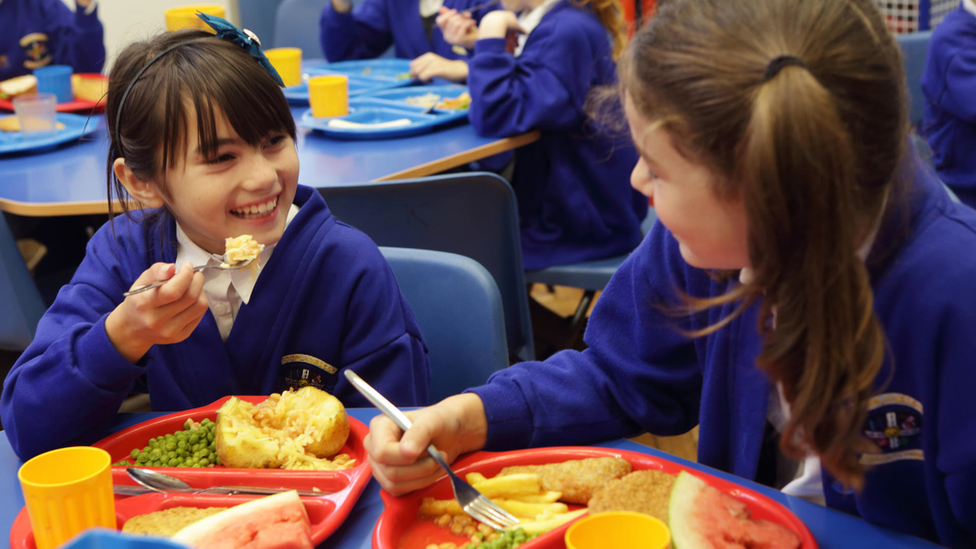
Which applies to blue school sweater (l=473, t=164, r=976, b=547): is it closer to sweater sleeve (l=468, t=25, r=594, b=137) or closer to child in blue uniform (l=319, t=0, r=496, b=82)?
sweater sleeve (l=468, t=25, r=594, b=137)

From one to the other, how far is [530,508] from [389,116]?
1.68m

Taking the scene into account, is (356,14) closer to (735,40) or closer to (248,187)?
(248,187)

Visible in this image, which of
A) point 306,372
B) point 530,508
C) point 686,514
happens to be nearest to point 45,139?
point 306,372

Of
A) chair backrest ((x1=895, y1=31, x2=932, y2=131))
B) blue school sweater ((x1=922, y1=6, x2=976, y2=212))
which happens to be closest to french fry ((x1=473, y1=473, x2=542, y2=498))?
blue school sweater ((x1=922, y1=6, x2=976, y2=212))

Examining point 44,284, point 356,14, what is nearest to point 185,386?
point 44,284

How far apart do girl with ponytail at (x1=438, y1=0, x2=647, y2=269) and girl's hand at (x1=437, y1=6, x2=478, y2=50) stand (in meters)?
0.34

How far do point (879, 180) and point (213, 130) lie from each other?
0.79 metres

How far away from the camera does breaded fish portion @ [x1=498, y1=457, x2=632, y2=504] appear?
80 cm

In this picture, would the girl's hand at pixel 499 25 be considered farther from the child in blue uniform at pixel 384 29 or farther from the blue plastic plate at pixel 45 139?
the blue plastic plate at pixel 45 139

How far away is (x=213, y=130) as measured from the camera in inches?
43.1

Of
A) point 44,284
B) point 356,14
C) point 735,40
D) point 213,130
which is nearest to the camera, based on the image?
point 735,40

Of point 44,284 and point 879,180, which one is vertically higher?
point 879,180

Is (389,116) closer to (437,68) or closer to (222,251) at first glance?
(437,68)

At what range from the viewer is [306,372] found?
1.18 metres
